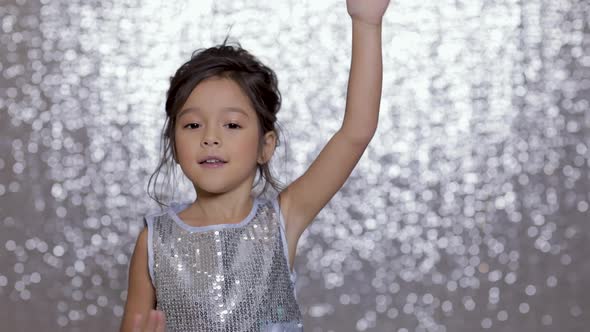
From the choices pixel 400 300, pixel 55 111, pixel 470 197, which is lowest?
pixel 400 300

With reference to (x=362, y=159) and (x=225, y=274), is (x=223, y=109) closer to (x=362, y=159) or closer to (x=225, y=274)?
(x=225, y=274)

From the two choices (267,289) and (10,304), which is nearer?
(267,289)

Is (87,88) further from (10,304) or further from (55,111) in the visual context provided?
(10,304)

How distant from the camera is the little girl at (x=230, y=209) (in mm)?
979

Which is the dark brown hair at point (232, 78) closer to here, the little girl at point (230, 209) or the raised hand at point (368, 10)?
the little girl at point (230, 209)

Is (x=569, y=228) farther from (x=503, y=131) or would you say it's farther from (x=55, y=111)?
(x=55, y=111)

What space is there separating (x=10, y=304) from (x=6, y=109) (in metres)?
0.25

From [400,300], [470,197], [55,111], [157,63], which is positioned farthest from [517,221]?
[55,111]

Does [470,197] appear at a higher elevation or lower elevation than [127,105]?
lower

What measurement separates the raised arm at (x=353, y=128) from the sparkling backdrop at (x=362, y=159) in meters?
0.43

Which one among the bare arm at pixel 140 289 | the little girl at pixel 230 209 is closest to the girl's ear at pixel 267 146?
the little girl at pixel 230 209

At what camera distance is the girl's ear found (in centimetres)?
104

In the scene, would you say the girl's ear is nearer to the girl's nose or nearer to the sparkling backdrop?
the girl's nose

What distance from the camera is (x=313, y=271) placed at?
1463 millimetres
